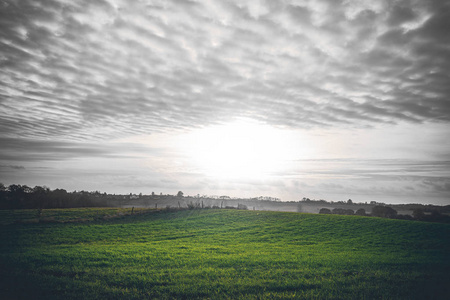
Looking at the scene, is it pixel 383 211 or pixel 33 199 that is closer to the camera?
pixel 33 199

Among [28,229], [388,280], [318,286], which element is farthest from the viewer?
[28,229]

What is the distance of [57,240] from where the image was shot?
28250 millimetres

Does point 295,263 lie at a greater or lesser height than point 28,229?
greater

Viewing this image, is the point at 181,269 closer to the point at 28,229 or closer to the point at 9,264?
the point at 9,264

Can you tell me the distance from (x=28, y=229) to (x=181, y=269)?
3453 cm

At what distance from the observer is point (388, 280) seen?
1238 cm

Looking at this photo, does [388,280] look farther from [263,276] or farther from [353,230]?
[353,230]

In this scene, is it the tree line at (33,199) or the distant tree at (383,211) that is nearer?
the tree line at (33,199)

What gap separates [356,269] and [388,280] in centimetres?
246

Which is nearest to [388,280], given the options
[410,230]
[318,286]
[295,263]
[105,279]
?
[318,286]

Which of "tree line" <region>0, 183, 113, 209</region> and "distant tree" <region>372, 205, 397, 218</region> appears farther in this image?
"distant tree" <region>372, 205, 397, 218</region>

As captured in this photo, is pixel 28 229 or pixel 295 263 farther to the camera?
pixel 28 229

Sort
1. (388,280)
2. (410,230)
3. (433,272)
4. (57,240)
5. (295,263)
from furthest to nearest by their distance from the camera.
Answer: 1. (410,230)
2. (57,240)
3. (295,263)
4. (433,272)
5. (388,280)

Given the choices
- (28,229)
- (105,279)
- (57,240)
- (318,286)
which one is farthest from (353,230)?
(28,229)
